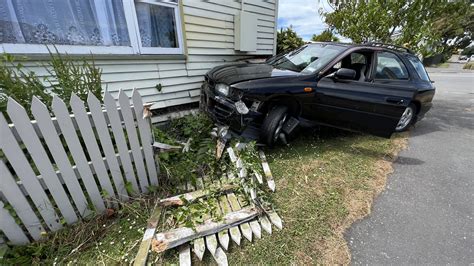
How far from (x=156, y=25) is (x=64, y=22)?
1.26 m

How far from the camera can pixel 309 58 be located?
339cm

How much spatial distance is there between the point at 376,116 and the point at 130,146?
363 cm

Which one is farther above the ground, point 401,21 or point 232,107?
point 401,21

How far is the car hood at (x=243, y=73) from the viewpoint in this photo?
9.39 feet

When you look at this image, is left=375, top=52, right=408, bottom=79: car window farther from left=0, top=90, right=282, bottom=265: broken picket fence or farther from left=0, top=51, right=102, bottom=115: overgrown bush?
left=0, top=51, right=102, bottom=115: overgrown bush

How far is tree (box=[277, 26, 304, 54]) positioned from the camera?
706 cm

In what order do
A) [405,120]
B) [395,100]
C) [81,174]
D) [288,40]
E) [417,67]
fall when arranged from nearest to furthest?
[81,174], [395,100], [417,67], [405,120], [288,40]

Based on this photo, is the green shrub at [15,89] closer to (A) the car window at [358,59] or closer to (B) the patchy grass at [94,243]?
(B) the patchy grass at [94,243]

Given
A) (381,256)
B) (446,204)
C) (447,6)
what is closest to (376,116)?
(446,204)

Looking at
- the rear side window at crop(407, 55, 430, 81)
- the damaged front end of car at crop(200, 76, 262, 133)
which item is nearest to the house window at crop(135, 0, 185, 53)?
the damaged front end of car at crop(200, 76, 262, 133)

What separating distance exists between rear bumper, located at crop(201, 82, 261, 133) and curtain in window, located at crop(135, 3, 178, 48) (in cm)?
142

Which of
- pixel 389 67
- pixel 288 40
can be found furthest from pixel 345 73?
pixel 288 40

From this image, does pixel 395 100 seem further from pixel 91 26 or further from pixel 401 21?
pixel 91 26

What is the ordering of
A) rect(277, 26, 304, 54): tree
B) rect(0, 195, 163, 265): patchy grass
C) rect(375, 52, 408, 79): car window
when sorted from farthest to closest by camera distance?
1. rect(277, 26, 304, 54): tree
2. rect(375, 52, 408, 79): car window
3. rect(0, 195, 163, 265): patchy grass
